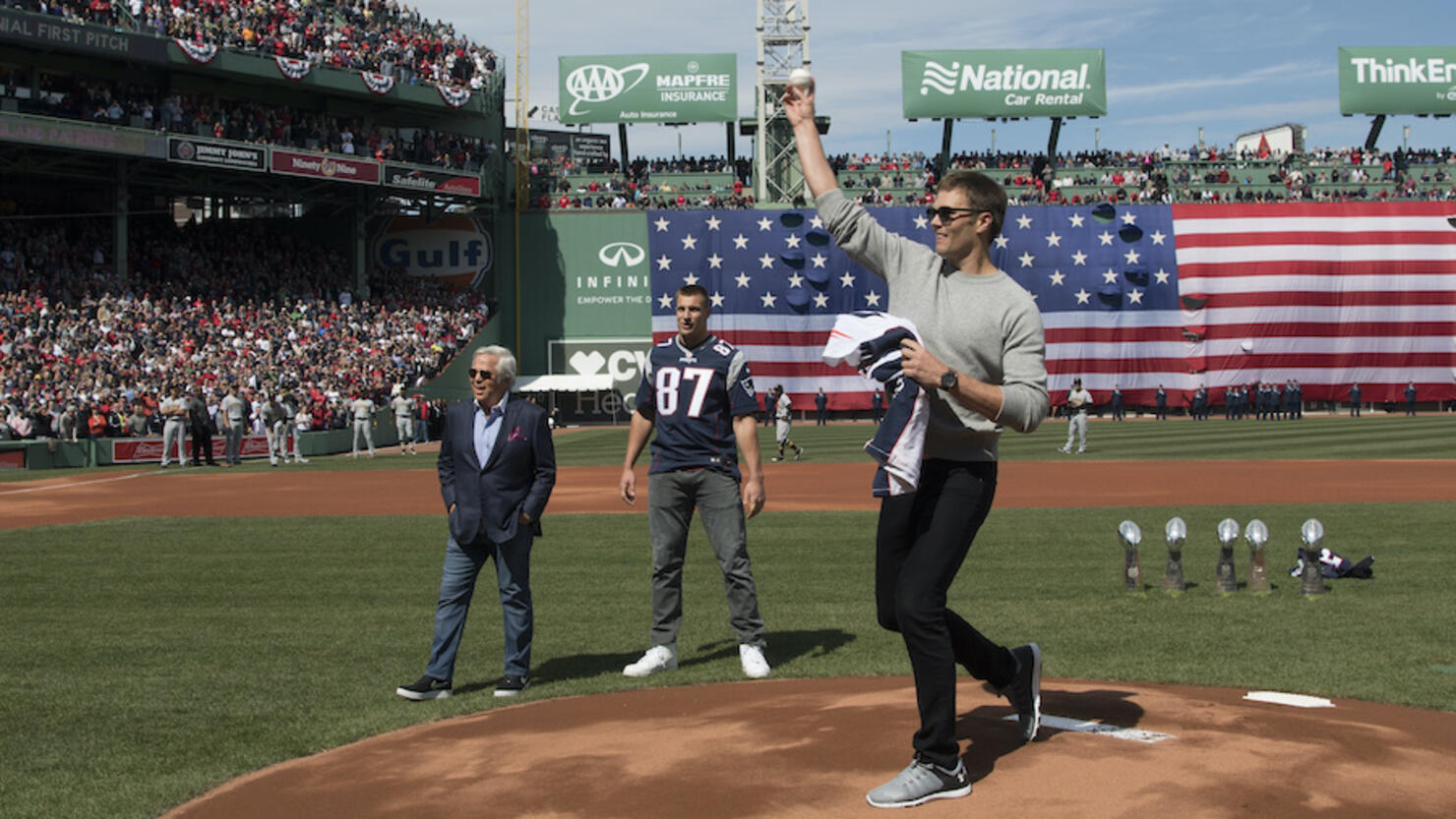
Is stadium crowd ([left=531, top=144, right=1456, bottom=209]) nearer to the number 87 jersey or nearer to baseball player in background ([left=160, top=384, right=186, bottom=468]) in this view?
baseball player in background ([left=160, top=384, right=186, bottom=468])

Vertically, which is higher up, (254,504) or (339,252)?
(339,252)

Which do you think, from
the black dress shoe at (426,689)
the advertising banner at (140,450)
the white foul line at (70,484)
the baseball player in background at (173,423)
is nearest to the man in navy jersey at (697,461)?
the black dress shoe at (426,689)

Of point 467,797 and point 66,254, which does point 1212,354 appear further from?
point 467,797

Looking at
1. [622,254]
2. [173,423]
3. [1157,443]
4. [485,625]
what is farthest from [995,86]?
[485,625]

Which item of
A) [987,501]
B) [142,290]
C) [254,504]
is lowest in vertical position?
[254,504]

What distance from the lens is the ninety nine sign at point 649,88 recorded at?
54219mm

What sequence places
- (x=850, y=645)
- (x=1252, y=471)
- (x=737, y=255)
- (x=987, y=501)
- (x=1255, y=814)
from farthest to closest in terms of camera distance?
(x=737, y=255)
(x=1252, y=471)
(x=850, y=645)
(x=987, y=501)
(x=1255, y=814)

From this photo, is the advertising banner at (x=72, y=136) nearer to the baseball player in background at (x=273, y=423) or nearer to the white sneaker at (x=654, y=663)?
the baseball player in background at (x=273, y=423)

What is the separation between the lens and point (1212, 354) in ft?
165

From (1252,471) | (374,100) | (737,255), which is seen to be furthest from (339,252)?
(1252,471)

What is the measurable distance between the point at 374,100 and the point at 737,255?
14.6m

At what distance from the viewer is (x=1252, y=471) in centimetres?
2333

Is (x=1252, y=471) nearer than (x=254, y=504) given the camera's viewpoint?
No

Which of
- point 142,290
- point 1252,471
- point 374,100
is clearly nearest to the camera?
point 1252,471
